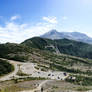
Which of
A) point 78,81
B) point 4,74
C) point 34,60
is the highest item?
point 34,60

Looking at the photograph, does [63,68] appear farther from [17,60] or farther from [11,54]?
[11,54]

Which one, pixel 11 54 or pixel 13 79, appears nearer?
pixel 13 79

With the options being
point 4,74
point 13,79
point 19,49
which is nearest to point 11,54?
point 19,49

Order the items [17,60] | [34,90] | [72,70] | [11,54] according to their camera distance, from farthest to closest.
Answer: [11,54], [17,60], [72,70], [34,90]

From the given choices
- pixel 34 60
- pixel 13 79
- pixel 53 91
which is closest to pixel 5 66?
pixel 13 79

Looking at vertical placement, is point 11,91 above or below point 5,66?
below

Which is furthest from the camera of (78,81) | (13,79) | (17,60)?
(17,60)

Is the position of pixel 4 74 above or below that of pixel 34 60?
below

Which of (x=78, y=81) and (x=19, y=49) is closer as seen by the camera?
(x=78, y=81)

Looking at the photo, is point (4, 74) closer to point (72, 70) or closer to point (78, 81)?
point (78, 81)
